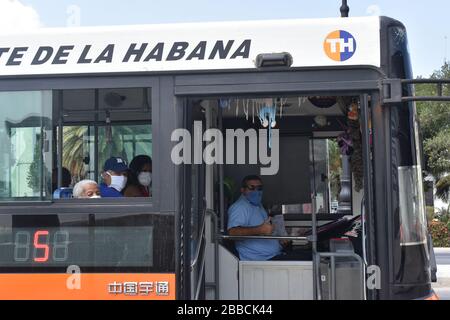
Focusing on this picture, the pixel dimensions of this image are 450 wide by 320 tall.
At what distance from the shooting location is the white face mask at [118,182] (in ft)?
12.9

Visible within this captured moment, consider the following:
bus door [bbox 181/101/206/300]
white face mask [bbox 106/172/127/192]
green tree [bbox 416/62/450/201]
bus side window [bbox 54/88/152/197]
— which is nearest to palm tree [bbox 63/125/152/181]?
bus side window [bbox 54/88/152/197]

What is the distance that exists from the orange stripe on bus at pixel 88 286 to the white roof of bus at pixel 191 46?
1.31 metres

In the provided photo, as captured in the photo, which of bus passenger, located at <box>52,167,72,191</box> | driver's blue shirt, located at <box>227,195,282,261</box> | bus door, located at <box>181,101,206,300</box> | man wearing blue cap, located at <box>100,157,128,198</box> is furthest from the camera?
driver's blue shirt, located at <box>227,195,282,261</box>

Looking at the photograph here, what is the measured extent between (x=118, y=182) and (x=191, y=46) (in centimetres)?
111

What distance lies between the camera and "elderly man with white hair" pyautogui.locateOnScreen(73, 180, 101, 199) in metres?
3.81

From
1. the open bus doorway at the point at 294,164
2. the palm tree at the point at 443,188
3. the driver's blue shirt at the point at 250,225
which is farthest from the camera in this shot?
the palm tree at the point at 443,188

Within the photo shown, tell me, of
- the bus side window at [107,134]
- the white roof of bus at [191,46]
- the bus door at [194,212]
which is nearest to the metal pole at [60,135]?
the bus side window at [107,134]

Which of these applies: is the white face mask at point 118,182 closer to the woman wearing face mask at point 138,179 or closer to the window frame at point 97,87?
the woman wearing face mask at point 138,179

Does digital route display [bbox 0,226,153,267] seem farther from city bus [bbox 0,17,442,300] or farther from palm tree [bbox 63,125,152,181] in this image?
palm tree [bbox 63,125,152,181]

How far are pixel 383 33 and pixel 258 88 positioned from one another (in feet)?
2.77

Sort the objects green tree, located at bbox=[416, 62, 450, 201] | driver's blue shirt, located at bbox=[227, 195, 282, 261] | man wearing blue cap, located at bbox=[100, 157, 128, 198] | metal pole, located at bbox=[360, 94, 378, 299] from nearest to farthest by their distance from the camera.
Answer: metal pole, located at bbox=[360, 94, 378, 299]
man wearing blue cap, located at bbox=[100, 157, 128, 198]
driver's blue shirt, located at bbox=[227, 195, 282, 261]
green tree, located at bbox=[416, 62, 450, 201]
